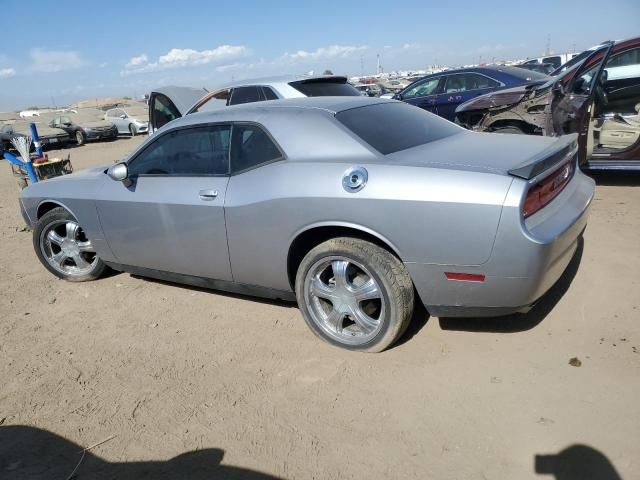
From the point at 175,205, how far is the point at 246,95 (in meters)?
4.61

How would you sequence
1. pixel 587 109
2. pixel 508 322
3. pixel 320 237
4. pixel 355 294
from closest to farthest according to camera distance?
pixel 355 294 < pixel 320 237 < pixel 508 322 < pixel 587 109

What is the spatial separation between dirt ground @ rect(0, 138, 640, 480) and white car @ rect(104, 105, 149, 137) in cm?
2145

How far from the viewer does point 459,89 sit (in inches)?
403

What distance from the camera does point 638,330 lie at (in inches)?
121

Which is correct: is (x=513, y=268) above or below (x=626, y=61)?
below

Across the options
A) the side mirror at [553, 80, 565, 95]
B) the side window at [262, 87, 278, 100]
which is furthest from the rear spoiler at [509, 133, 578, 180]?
the side window at [262, 87, 278, 100]

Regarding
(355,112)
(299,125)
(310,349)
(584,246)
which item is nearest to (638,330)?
(584,246)

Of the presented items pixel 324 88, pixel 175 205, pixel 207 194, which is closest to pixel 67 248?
pixel 175 205

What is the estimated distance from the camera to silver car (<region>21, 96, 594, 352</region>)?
2605mm

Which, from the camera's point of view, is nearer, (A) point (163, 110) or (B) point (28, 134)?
(A) point (163, 110)

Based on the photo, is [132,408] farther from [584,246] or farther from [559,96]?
[559,96]

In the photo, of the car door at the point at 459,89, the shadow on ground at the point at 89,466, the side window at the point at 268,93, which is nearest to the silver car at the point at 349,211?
the shadow on ground at the point at 89,466

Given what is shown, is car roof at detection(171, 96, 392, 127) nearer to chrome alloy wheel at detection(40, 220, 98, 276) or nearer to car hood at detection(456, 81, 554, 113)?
chrome alloy wheel at detection(40, 220, 98, 276)

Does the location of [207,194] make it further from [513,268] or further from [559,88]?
[559,88]
